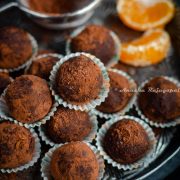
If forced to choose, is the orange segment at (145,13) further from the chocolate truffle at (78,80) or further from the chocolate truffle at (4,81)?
the chocolate truffle at (4,81)

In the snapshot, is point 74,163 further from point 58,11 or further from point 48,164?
point 58,11

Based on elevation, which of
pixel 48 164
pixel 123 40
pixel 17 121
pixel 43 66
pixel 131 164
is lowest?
pixel 131 164

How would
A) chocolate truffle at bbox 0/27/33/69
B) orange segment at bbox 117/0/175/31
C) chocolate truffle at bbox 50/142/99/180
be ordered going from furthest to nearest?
1. orange segment at bbox 117/0/175/31
2. chocolate truffle at bbox 0/27/33/69
3. chocolate truffle at bbox 50/142/99/180

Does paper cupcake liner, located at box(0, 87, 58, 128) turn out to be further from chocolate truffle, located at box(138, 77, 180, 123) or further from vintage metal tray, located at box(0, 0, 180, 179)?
chocolate truffle, located at box(138, 77, 180, 123)

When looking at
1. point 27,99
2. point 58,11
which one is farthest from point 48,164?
point 58,11

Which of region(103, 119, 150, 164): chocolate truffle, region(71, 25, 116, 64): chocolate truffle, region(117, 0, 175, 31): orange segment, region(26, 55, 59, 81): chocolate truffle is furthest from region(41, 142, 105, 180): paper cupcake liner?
region(117, 0, 175, 31): orange segment

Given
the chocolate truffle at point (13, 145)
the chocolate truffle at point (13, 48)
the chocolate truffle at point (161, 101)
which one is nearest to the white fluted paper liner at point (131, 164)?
the chocolate truffle at point (161, 101)
